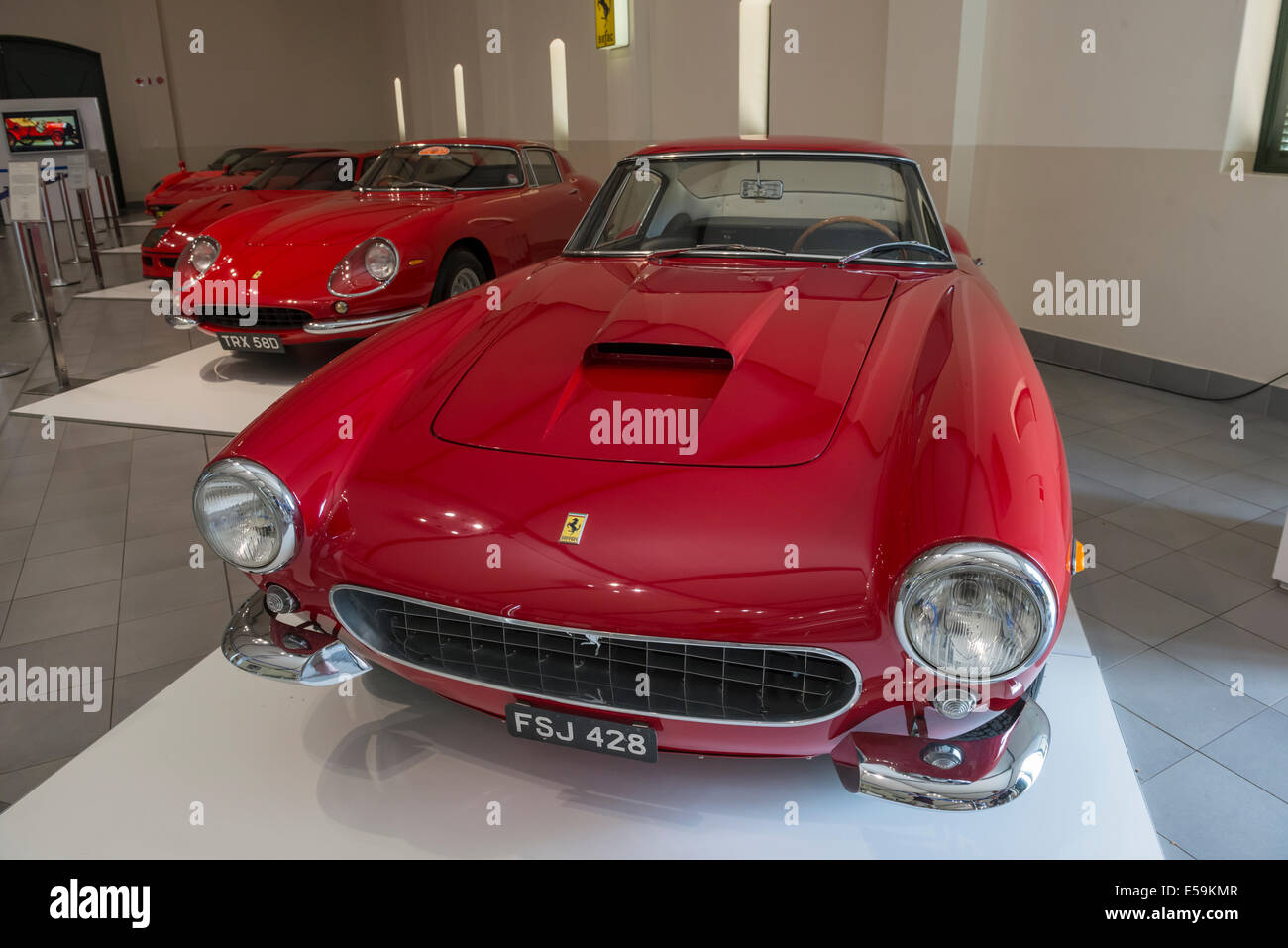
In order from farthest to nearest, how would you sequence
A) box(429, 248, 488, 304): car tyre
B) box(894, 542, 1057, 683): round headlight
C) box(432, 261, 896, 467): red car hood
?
1. box(429, 248, 488, 304): car tyre
2. box(432, 261, 896, 467): red car hood
3. box(894, 542, 1057, 683): round headlight

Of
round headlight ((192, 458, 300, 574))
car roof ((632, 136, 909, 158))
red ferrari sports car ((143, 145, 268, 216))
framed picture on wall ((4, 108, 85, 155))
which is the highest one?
framed picture on wall ((4, 108, 85, 155))

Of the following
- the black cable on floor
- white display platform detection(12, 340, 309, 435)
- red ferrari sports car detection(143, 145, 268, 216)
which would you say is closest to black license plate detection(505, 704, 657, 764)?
white display platform detection(12, 340, 309, 435)

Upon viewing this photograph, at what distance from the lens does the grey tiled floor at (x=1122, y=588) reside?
190 cm

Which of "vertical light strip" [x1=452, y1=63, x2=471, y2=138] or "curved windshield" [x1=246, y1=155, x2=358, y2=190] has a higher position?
"vertical light strip" [x1=452, y1=63, x2=471, y2=138]

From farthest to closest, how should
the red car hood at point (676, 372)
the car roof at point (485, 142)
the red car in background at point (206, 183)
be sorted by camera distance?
the red car in background at point (206, 183)
the car roof at point (485, 142)
the red car hood at point (676, 372)

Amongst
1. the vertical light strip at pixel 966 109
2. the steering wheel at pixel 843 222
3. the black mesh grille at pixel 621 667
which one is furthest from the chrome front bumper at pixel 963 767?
the vertical light strip at pixel 966 109

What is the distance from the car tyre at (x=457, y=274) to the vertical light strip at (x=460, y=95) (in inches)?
488

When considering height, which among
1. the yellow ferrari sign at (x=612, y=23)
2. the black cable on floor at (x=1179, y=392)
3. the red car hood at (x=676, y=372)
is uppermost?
the yellow ferrari sign at (x=612, y=23)

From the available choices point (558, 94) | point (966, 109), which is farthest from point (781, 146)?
point (558, 94)

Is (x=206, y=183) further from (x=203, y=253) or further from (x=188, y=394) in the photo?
(x=188, y=394)

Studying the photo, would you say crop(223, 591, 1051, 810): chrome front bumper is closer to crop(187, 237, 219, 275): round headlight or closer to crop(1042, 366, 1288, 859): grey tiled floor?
crop(1042, 366, 1288, 859): grey tiled floor

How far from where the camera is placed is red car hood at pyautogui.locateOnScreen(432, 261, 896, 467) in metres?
1.57

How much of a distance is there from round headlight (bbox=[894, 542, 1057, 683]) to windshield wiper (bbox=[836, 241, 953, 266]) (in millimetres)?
1224

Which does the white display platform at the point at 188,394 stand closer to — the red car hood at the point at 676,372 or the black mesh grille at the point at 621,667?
the red car hood at the point at 676,372
